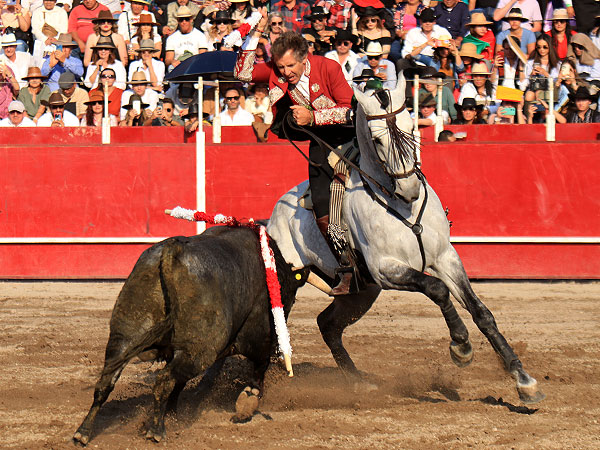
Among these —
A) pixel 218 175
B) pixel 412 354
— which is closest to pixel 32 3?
pixel 218 175

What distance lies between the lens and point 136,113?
11.7m

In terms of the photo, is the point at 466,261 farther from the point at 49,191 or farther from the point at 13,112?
the point at 13,112

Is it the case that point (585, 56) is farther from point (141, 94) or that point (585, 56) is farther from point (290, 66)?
point (290, 66)

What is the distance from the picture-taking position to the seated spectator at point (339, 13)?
41.8ft

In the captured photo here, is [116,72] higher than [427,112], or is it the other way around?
[116,72]

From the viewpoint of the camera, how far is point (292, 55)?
18.0 feet

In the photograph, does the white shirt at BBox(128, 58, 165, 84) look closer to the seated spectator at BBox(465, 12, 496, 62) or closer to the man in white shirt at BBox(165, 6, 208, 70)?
the man in white shirt at BBox(165, 6, 208, 70)

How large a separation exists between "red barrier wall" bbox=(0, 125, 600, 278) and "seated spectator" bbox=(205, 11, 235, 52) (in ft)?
5.15

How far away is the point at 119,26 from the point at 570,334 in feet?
27.0

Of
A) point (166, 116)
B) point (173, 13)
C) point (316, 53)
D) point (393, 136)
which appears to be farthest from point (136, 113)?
point (393, 136)

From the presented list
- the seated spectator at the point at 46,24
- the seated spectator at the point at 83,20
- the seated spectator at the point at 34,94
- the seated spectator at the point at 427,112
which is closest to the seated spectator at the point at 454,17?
the seated spectator at the point at 427,112

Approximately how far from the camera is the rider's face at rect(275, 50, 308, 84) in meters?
5.48

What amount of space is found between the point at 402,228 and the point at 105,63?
8007 mm

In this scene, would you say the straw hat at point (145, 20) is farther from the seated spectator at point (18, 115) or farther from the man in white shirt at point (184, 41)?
the seated spectator at point (18, 115)
